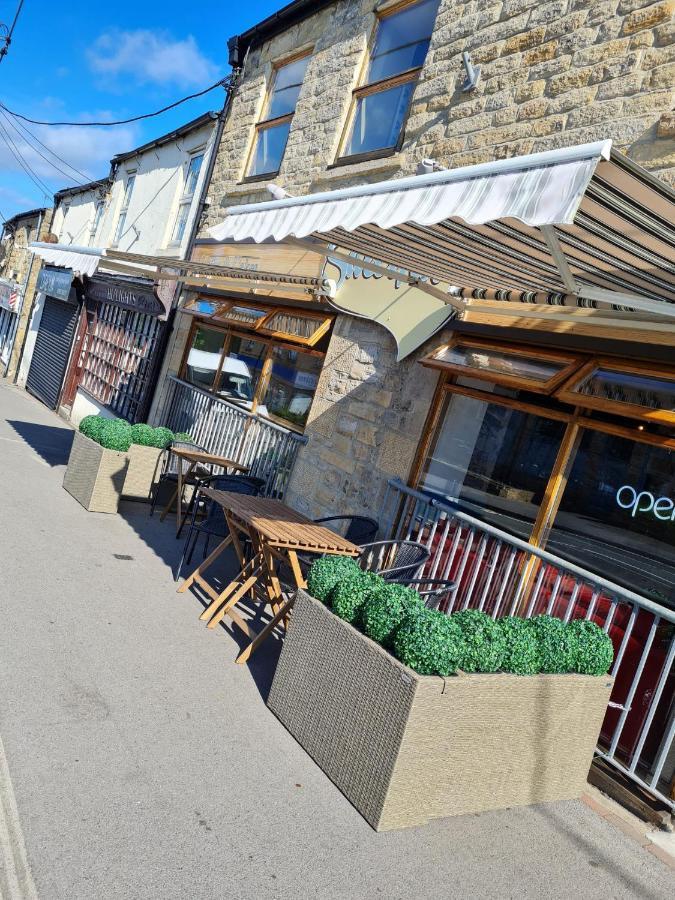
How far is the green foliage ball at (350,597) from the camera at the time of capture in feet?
12.4

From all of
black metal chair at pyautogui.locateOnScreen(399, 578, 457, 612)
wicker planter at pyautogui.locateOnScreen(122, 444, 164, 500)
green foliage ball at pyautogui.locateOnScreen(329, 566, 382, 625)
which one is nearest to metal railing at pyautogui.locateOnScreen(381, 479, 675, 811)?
black metal chair at pyautogui.locateOnScreen(399, 578, 457, 612)

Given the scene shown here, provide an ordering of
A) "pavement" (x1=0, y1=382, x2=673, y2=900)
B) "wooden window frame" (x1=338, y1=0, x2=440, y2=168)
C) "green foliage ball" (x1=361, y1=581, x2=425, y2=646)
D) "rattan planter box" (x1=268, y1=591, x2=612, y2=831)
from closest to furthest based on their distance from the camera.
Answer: "pavement" (x1=0, y1=382, x2=673, y2=900) < "rattan planter box" (x1=268, y1=591, x2=612, y2=831) < "green foliage ball" (x1=361, y1=581, x2=425, y2=646) < "wooden window frame" (x1=338, y1=0, x2=440, y2=168)

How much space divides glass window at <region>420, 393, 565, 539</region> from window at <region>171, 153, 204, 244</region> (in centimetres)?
781

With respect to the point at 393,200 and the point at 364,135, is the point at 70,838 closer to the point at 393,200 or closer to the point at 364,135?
the point at 393,200

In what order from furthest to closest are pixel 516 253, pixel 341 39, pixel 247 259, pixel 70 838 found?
1. pixel 247 259
2. pixel 341 39
3. pixel 516 253
4. pixel 70 838

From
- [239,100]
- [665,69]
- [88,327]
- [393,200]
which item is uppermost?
[239,100]

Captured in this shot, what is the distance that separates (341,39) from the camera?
8703 mm

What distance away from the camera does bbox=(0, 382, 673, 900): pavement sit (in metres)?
2.69

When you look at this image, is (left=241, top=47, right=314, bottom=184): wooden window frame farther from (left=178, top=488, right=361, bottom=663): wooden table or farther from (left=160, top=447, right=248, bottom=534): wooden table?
(left=178, top=488, right=361, bottom=663): wooden table

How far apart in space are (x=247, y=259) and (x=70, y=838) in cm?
806

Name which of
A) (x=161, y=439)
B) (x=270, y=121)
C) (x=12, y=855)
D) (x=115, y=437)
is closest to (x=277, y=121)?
(x=270, y=121)

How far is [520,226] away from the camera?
3.62 m

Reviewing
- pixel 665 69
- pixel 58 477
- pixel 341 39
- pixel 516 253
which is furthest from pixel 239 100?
pixel 516 253

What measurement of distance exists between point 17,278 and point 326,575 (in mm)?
22340
